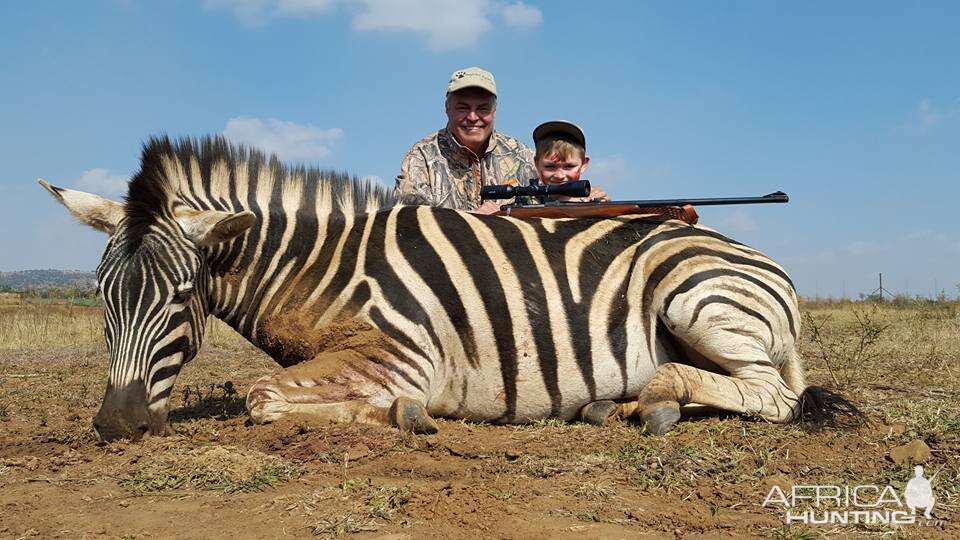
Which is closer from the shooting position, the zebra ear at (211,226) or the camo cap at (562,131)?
the zebra ear at (211,226)

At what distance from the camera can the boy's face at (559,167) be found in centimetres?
638

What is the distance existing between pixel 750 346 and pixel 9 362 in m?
8.91

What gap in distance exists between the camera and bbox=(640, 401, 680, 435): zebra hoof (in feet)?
12.4

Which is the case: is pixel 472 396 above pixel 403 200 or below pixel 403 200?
below

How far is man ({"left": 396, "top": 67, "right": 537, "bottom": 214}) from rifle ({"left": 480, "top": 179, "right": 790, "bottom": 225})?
1833 millimetres

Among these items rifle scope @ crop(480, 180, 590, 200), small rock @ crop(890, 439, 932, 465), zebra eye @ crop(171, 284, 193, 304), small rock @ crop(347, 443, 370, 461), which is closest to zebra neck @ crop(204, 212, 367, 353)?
zebra eye @ crop(171, 284, 193, 304)

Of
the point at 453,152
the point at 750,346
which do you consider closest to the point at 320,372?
the point at 750,346

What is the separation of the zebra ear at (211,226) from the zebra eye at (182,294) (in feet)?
0.87

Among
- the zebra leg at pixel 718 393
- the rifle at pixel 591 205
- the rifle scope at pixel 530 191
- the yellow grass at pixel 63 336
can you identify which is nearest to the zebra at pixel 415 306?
the zebra leg at pixel 718 393

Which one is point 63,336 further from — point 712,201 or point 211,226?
point 712,201

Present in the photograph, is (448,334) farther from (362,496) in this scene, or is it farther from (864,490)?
(864,490)

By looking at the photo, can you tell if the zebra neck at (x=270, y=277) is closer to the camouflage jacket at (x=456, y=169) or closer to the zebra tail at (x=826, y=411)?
the camouflage jacket at (x=456, y=169)

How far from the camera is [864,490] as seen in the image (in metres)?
2.87

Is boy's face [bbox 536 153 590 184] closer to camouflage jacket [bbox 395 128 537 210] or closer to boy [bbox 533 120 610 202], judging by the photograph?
boy [bbox 533 120 610 202]
